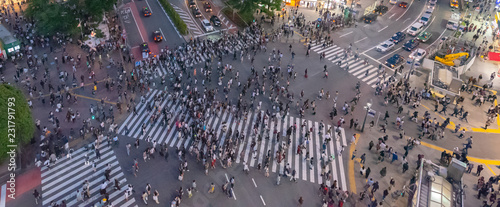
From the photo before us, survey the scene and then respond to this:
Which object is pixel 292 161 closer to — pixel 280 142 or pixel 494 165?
pixel 280 142

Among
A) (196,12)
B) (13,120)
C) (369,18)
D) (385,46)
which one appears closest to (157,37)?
(196,12)

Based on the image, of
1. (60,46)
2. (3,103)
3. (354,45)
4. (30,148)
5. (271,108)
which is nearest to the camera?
(3,103)

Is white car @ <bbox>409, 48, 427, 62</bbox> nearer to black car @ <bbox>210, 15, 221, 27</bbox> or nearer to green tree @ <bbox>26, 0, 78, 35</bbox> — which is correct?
black car @ <bbox>210, 15, 221, 27</bbox>

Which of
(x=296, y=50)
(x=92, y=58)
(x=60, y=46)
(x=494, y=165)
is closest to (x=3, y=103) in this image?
(x=92, y=58)

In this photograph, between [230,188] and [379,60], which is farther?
[379,60]

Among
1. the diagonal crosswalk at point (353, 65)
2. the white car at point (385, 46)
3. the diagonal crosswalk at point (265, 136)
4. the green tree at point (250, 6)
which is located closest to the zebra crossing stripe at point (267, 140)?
the diagonal crosswalk at point (265, 136)

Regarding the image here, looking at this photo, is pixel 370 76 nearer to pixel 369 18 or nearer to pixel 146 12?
pixel 369 18

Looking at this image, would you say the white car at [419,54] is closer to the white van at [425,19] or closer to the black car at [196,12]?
the white van at [425,19]
